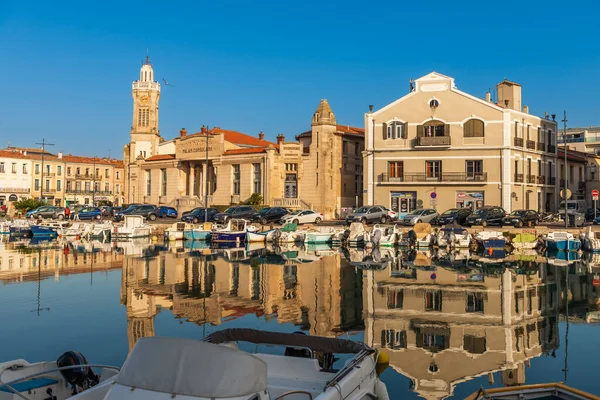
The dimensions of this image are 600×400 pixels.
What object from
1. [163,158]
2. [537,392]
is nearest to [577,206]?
[163,158]

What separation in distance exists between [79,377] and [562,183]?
57.2m

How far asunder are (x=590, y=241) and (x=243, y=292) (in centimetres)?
2586

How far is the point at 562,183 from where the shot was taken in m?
56.5

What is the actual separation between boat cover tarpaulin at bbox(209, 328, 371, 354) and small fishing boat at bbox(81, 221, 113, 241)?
4173 centimetres

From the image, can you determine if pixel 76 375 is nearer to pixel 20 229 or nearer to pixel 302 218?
pixel 302 218

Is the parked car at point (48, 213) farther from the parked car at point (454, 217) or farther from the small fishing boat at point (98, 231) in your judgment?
the parked car at point (454, 217)

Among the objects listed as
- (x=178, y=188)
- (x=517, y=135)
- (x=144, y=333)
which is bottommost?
(x=144, y=333)

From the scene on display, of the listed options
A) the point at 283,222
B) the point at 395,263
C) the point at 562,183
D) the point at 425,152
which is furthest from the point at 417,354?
the point at 562,183

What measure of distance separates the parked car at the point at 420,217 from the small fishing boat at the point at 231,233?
12.3 meters

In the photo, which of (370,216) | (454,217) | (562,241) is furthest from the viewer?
(370,216)

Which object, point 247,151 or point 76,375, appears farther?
point 247,151

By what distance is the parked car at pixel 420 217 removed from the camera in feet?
141

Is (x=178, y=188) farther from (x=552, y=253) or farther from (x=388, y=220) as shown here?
(x=552, y=253)

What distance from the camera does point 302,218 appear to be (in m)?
46.6
